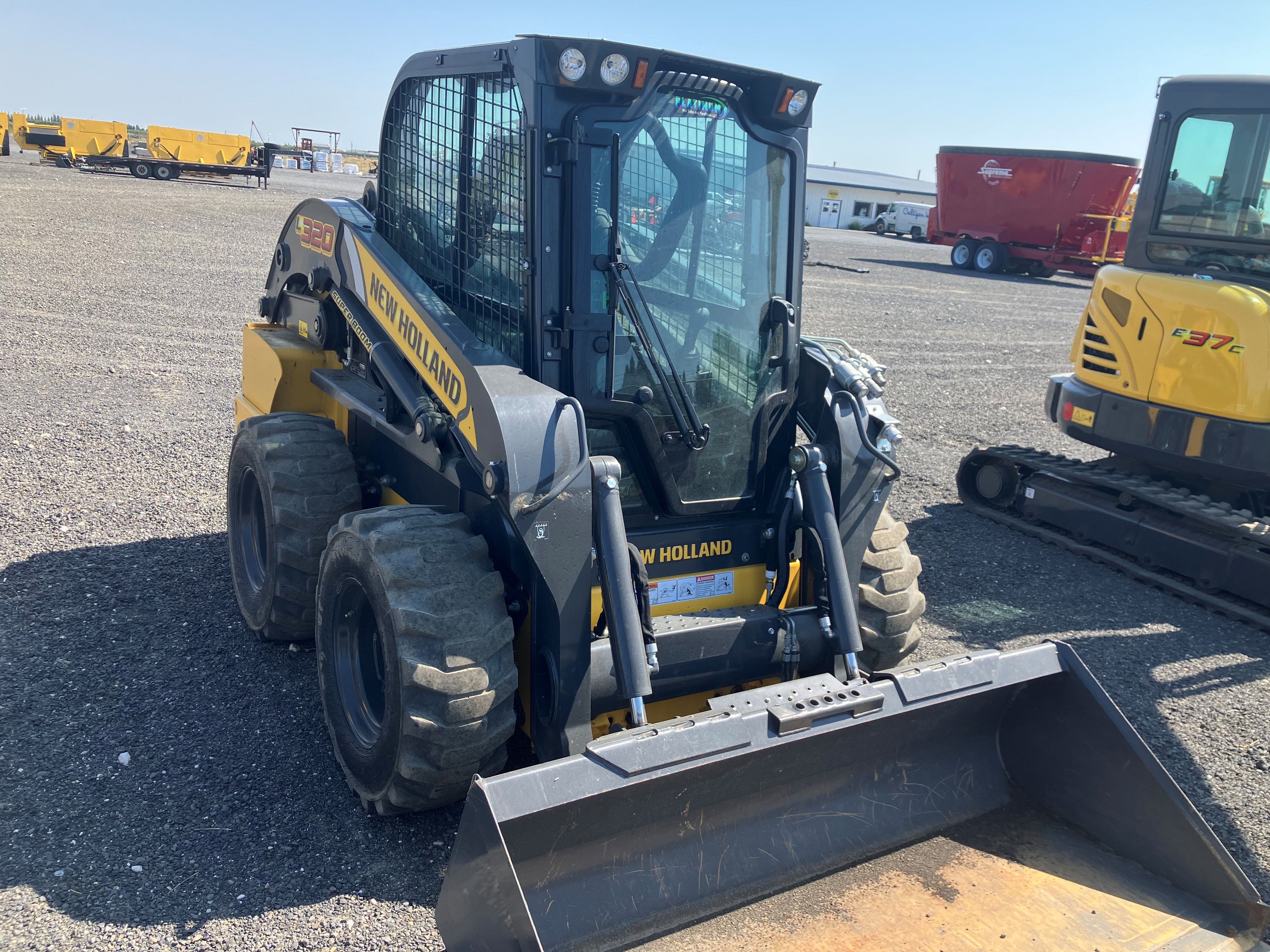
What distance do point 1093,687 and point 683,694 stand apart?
1.45 metres

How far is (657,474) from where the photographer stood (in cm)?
366

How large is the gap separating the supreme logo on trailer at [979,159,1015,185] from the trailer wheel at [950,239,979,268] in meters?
2.10

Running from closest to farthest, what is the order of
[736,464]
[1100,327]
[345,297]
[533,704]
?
1. [533,704]
2. [736,464]
3. [345,297]
4. [1100,327]

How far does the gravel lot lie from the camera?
125 inches

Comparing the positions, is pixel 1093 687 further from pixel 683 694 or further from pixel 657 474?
pixel 657 474

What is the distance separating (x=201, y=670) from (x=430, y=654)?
77.9 inches

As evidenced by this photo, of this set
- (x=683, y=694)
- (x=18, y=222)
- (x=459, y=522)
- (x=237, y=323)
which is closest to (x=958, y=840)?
(x=683, y=694)

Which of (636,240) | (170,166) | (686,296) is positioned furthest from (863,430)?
(170,166)

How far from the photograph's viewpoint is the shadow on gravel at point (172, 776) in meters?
3.19

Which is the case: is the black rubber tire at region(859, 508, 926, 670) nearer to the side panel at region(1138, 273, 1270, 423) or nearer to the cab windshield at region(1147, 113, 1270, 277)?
the side panel at region(1138, 273, 1270, 423)

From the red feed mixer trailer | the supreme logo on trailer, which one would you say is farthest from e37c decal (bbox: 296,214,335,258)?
the supreme logo on trailer

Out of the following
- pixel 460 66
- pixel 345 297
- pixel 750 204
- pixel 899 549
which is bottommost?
pixel 899 549

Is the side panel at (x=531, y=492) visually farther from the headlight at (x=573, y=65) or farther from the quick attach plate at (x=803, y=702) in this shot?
the headlight at (x=573, y=65)

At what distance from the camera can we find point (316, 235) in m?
4.89
